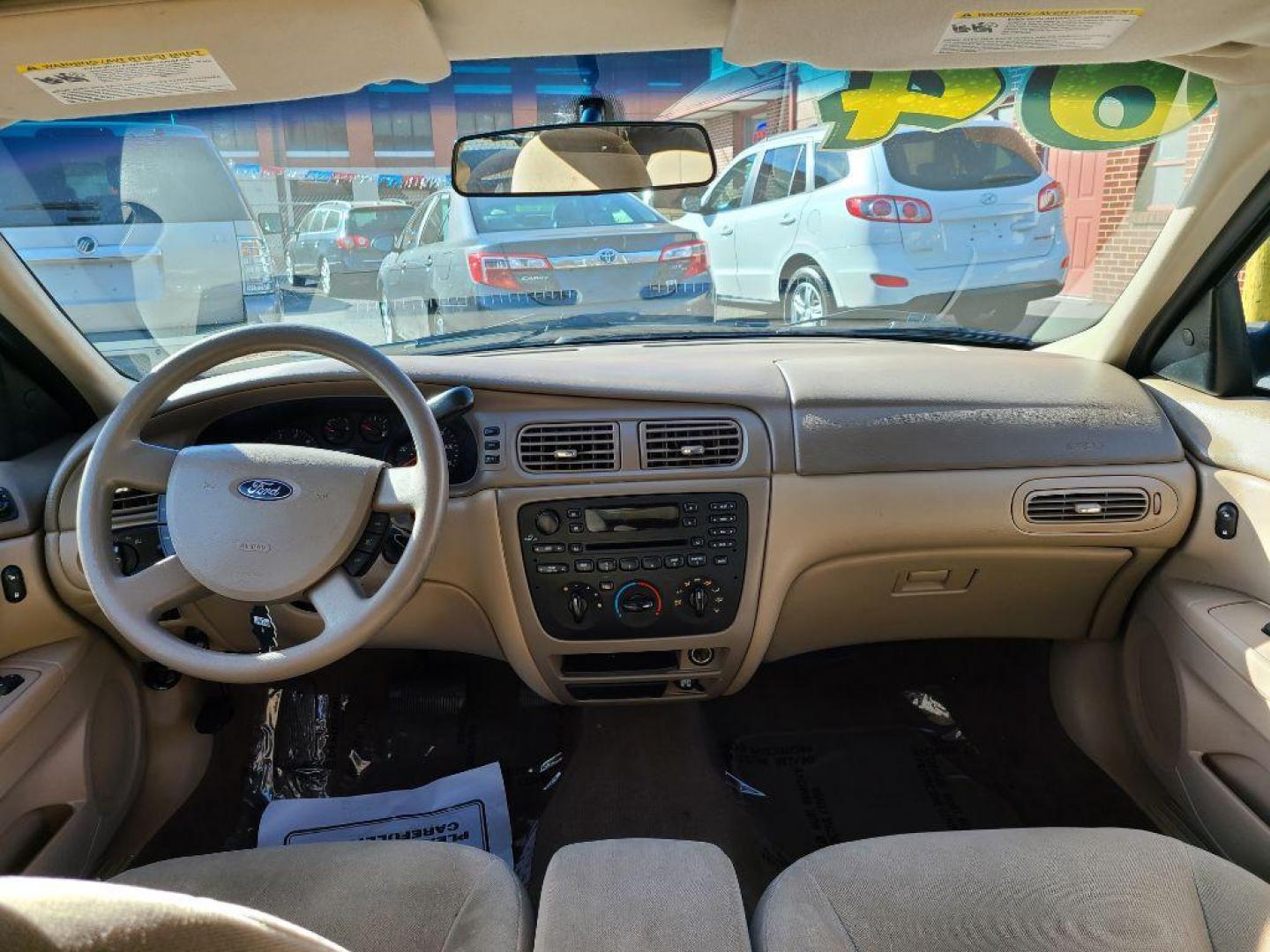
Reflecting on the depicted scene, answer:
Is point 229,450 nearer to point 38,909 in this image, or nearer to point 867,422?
point 38,909

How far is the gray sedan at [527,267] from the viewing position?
2748 mm

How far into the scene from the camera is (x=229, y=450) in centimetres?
176

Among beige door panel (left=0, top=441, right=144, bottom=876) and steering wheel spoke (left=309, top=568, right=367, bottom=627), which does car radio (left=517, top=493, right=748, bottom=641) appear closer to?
steering wheel spoke (left=309, top=568, right=367, bottom=627)

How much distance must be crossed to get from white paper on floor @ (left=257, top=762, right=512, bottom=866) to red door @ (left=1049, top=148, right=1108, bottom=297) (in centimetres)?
226

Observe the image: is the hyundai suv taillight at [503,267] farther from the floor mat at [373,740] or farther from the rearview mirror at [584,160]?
the floor mat at [373,740]

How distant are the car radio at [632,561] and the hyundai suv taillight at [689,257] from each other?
1.05 meters

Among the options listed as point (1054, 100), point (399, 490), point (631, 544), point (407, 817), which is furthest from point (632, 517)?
point (1054, 100)

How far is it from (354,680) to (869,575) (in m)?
1.57

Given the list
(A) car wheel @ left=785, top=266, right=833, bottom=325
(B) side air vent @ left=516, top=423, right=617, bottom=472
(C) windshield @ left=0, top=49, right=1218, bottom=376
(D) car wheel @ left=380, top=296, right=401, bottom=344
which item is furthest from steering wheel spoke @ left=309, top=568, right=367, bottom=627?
(A) car wheel @ left=785, top=266, right=833, bottom=325

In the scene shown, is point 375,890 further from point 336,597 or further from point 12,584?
point 12,584

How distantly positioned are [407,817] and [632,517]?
1068 mm

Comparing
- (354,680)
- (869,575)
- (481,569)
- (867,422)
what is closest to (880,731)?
(869,575)

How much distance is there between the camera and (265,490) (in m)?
1.70

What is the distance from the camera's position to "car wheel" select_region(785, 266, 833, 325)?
2.91 metres
